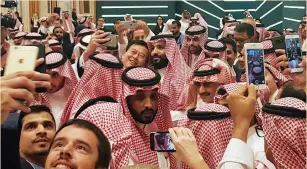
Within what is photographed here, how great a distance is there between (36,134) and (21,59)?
1503mm

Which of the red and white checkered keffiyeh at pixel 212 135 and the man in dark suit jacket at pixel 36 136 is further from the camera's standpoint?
the man in dark suit jacket at pixel 36 136

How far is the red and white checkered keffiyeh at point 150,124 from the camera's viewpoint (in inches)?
129

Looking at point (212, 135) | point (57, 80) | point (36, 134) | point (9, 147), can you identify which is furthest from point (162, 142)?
point (57, 80)

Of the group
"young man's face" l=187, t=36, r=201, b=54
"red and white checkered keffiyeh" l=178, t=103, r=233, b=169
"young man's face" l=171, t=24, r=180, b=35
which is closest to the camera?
"red and white checkered keffiyeh" l=178, t=103, r=233, b=169

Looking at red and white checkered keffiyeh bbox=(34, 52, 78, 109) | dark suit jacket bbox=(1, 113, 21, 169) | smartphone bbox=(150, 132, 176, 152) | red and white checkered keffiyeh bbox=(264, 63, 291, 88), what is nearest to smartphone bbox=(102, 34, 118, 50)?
red and white checkered keffiyeh bbox=(34, 52, 78, 109)

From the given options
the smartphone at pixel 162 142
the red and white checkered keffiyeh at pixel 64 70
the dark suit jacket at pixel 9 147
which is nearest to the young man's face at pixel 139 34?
the red and white checkered keffiyeh at pixel 64 70

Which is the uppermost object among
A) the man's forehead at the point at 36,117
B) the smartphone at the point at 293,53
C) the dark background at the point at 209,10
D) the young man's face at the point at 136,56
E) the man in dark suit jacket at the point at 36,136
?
the dark background at the point at 209,10

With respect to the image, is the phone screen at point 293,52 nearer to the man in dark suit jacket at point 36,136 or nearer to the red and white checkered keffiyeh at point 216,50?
the man in dark suit jacket at point 36,136

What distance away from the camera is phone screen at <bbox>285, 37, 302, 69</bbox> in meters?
A: 3.05

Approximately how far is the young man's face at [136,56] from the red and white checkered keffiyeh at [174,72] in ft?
0.92

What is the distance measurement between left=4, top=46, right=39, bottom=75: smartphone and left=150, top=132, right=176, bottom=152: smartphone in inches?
37.7

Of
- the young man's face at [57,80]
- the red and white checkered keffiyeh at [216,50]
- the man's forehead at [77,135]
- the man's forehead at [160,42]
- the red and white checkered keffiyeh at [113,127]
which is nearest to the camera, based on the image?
the man's forehead at [77,135]

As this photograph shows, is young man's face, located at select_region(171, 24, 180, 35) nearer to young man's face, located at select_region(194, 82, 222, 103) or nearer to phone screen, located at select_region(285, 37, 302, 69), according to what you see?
young man's face, located at select_region(194, 82, 222, 103)

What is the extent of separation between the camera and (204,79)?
416cm
